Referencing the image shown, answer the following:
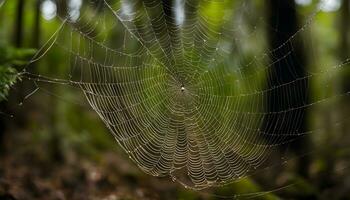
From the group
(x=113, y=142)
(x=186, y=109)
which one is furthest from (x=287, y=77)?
(x=113, y=142)

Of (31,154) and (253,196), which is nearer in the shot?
(253,196)

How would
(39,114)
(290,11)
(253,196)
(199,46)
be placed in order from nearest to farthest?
(253,196) → (199,46) → (290,11) → (39,114)

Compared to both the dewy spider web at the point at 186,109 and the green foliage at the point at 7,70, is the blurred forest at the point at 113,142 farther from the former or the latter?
the dewy spider web at the point at 186,109

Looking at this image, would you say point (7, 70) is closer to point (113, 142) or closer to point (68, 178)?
point (68, 178)

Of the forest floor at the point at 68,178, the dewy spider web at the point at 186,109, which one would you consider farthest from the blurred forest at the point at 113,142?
the dewy spider web at the point at 186,109

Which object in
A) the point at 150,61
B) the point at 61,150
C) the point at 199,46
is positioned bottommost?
the point at 61,150

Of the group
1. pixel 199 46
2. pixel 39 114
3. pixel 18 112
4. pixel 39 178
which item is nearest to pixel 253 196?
pixel 199 46

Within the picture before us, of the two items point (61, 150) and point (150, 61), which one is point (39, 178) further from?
point (150, 61)
